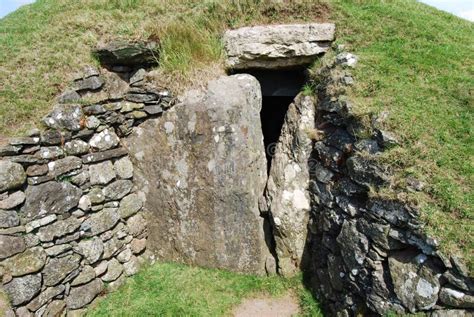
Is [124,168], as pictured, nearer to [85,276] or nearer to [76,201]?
[76,201]

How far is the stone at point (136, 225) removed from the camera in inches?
218

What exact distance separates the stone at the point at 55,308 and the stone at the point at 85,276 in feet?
0.90

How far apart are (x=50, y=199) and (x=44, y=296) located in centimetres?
122

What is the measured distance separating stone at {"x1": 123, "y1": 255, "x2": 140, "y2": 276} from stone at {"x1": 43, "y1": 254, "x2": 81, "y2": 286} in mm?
829

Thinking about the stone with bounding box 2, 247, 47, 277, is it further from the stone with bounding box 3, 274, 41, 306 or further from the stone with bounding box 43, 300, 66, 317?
the stone with bounding box 43, 300, 66, 317

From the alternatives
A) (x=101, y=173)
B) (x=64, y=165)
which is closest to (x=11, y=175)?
(x=64, y=165)

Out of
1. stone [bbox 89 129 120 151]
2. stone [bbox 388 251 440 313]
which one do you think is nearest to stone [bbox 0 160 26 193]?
stone [bbox 89 129 120 151]

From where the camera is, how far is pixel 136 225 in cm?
561

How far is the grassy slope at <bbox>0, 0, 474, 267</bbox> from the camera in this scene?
3.75 meters

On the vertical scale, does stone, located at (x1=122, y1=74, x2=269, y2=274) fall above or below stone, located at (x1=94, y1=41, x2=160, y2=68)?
below

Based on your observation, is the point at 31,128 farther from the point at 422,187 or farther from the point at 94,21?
the point at 422,187

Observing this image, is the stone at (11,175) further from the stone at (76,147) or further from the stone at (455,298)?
the stone at (455,298)

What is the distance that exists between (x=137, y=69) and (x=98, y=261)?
116 inches

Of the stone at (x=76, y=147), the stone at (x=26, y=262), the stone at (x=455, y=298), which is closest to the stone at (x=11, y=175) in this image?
the stone at (x=76, y=147)
